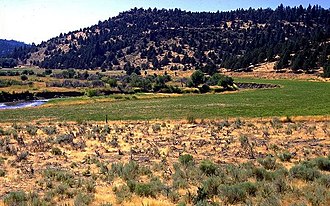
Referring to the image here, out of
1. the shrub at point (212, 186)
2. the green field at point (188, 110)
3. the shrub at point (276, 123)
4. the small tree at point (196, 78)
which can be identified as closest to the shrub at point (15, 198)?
the shrub at point (212, 186)

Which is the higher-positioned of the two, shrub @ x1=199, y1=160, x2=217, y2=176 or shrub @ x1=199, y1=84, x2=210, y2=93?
shrub @ x1=199, y1=160, x2=217, y2=176

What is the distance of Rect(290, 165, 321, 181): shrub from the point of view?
15.4 meters

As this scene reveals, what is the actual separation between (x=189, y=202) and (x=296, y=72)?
395 feet

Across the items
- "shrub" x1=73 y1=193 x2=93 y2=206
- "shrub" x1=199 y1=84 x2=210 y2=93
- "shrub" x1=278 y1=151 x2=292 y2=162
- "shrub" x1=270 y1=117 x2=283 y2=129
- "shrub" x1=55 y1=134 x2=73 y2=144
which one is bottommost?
Result: "shrub" x1=199 y1=84 x2=210 y2=93

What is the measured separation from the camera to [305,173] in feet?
51.2

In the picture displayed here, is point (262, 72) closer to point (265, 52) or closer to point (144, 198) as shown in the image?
point (265, 52)

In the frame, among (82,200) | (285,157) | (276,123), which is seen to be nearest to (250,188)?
(82,200)

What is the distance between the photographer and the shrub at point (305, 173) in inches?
608

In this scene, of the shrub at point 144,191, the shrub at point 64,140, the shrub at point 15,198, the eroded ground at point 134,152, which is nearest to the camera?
the shrub at point 15,198

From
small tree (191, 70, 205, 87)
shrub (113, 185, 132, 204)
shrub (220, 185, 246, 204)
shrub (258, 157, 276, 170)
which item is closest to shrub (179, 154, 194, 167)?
shrub (258, 157, 276, 170)

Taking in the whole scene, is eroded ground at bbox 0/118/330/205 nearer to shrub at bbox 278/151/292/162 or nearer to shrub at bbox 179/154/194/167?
shrub at bbox 278/151/292/162

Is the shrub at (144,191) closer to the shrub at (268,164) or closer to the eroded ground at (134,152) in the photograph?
the eroded ground at (134,152)

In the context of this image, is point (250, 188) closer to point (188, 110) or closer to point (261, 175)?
point (261, 175)

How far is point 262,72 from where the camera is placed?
449 ft
